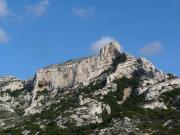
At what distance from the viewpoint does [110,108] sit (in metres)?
183

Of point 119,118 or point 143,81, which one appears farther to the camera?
point 143,81

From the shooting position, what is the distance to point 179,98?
587 ft

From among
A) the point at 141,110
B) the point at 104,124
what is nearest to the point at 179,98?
the point at 141,110

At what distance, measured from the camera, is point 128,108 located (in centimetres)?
17638

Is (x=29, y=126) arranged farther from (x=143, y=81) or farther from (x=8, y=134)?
(x=143, y=81)

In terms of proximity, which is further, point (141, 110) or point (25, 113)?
point (25, 113)

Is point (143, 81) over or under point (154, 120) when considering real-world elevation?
over

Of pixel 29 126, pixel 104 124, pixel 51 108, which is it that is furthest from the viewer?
pixel 51 108

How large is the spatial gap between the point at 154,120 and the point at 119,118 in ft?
33.2

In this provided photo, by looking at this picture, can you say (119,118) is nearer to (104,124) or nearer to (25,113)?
(104,124)

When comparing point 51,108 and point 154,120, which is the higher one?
point 51,108

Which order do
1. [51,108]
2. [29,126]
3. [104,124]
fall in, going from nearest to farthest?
[104,124]
[29,126]
[51,108]

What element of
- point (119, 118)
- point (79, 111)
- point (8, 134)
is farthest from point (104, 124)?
point (8, 134)

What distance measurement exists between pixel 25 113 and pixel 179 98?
50.7 m
